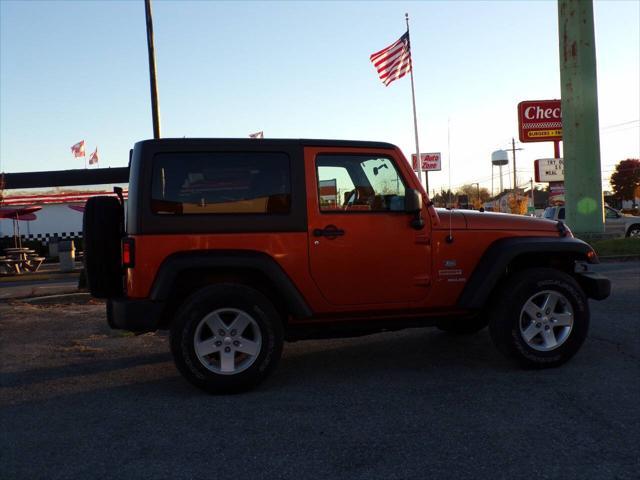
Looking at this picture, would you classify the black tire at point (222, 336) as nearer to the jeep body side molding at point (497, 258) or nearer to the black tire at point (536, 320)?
the jeep body side molding at point (497, 258)

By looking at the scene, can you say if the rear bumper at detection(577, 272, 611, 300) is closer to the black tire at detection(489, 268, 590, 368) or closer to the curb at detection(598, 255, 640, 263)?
the black tire at detection(489, 268, 590, 368)

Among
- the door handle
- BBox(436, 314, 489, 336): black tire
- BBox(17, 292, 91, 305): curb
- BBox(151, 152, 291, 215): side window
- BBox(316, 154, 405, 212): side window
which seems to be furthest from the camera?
BBox(17, 292, 91, 305): curb

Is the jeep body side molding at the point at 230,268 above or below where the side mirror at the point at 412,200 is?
below

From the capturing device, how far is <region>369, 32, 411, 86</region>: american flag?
2281 cm

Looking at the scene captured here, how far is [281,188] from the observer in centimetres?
491

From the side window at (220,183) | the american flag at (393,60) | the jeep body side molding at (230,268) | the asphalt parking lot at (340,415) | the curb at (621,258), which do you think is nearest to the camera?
the asphalt parking lot at (340,415)

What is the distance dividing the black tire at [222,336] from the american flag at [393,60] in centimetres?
1924

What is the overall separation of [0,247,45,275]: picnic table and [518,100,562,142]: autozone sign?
2563cm

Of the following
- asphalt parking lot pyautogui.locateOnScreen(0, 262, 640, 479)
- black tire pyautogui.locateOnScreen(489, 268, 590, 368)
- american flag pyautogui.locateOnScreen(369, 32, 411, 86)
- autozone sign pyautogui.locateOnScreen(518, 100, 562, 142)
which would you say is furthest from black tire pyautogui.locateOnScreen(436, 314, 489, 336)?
autozone sign pyautogui.locateOnScreen(518, 100, 562, 142)

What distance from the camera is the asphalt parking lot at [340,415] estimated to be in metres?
3.31

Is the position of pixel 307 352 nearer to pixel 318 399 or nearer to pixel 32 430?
pixel 318 399

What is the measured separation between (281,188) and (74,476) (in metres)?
2.58

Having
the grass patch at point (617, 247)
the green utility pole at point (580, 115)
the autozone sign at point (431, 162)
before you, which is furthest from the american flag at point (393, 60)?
the autozone sign at point (431, 162)

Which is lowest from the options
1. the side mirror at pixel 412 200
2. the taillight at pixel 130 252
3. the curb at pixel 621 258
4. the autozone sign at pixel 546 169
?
the curb at pixel 621 258
